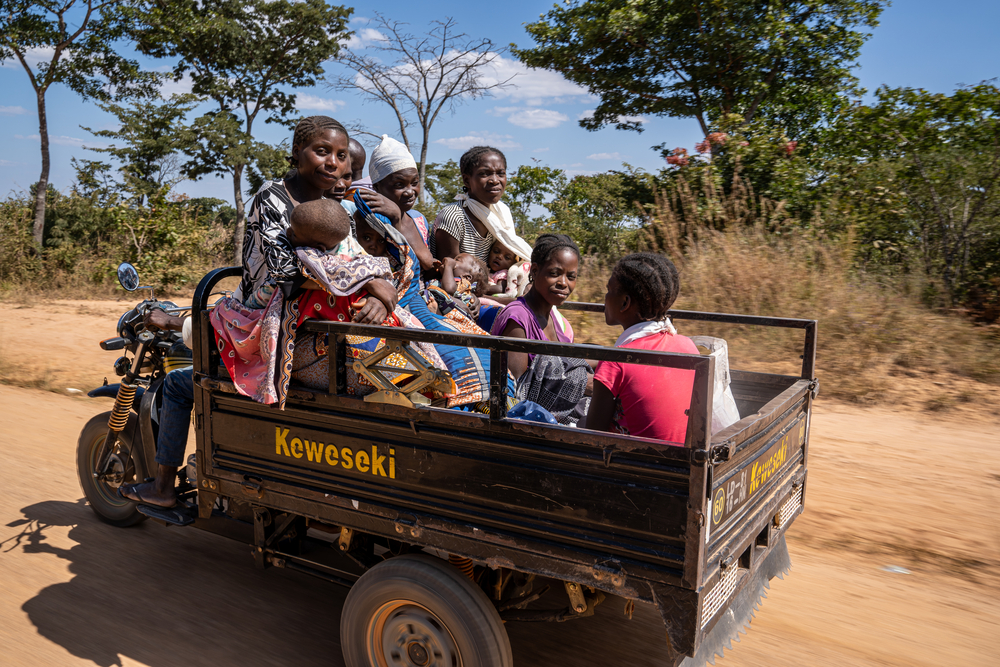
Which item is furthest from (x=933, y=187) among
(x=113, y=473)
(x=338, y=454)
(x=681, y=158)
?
(x=113, y=473)

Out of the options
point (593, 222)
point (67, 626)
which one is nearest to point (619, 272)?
point (67, 626)

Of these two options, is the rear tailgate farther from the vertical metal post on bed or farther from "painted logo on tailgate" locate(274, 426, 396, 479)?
"painted logo on tailgate" locate(274, 426, 396, 479)

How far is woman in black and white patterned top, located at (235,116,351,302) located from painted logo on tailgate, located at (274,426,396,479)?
1.87ft

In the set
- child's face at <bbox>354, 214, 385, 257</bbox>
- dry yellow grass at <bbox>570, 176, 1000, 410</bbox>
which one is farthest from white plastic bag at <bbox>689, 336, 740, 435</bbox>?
dry yellow grass at <bbox>570, 176, 1000, 410</bbox>

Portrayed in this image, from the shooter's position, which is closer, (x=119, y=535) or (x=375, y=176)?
(x=375, y=176)

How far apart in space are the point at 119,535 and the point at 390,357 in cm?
225

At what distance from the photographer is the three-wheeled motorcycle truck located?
1838 millimetres

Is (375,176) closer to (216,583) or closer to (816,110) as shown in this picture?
(216,583)

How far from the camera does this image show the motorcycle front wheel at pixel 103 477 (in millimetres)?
3568

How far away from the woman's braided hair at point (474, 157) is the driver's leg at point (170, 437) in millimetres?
1821

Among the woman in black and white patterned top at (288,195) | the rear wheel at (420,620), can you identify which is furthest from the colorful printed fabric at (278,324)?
the rear wheel at (420,620)

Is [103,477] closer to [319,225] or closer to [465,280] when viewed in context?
[465,280]

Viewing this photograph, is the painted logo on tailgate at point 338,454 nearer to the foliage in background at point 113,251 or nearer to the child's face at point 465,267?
the child's face at point 465,267

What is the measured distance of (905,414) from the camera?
213 inches
